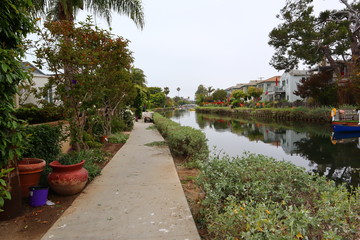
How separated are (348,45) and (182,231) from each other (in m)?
28.4

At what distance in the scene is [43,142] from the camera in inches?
208

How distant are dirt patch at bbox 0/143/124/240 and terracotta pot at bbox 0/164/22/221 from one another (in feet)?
0.27

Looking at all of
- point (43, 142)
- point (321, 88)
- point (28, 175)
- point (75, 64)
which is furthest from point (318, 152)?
point (321, 88)

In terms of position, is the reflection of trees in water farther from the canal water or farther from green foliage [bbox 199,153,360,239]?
green foliage [bbox 199,153,360,239]

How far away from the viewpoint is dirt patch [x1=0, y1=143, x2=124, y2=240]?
10.8 ft

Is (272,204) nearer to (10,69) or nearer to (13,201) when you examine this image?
(10,69)

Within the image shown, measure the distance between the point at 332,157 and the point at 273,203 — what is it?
9.21 metres

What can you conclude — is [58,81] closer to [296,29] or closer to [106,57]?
[106,57]

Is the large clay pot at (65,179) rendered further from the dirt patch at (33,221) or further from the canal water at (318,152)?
the canal water at (318,152)

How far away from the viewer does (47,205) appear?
13.9ft

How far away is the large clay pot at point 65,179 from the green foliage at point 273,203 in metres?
2.46

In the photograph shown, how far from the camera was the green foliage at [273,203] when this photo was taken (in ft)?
6.49

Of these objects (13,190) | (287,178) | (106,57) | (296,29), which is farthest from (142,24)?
(296,29)

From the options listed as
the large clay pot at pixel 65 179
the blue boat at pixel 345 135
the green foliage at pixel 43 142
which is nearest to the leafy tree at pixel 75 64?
the green foliage at pixel 43 142
